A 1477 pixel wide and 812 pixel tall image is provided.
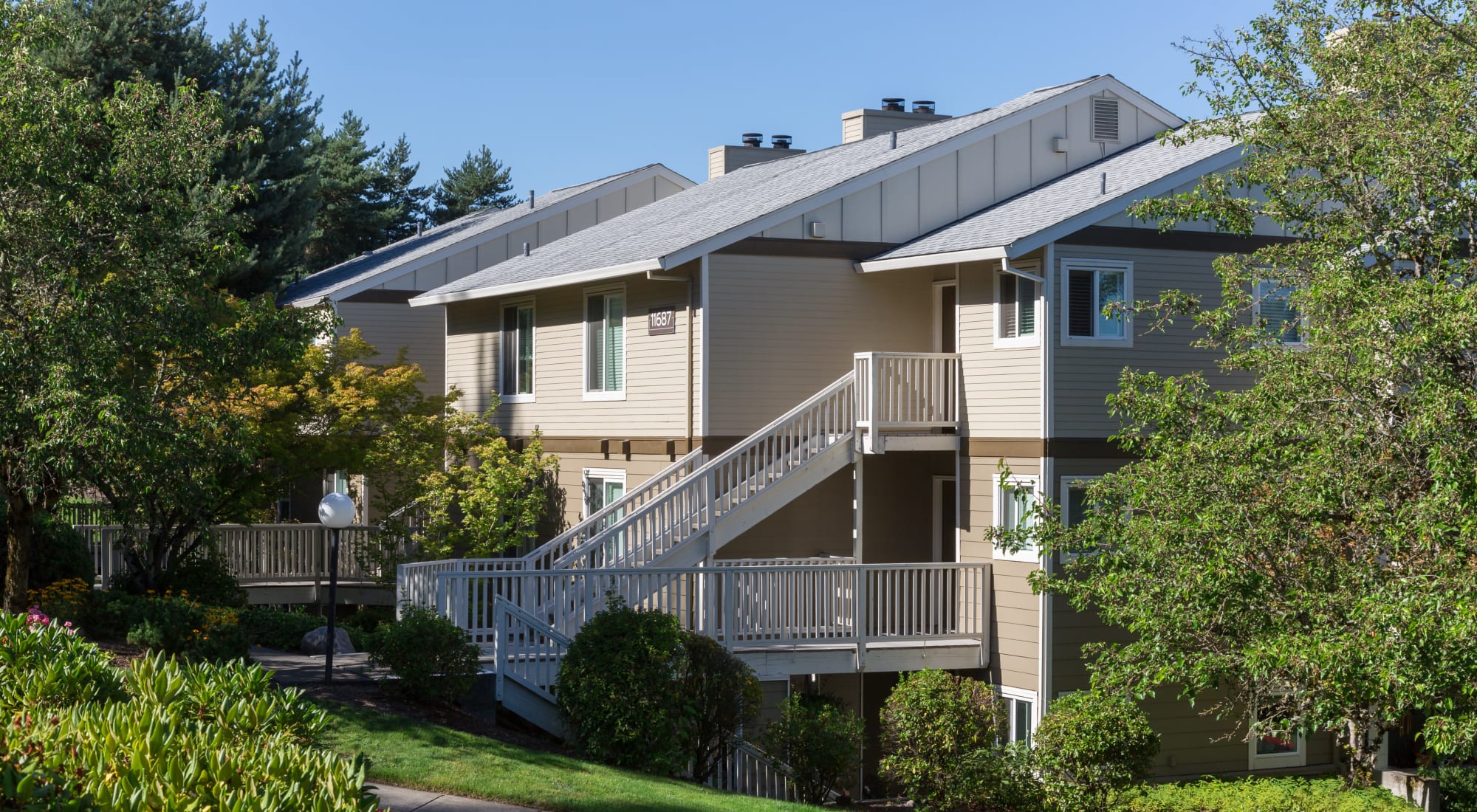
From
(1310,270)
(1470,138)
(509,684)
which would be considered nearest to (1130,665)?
(1310,270)

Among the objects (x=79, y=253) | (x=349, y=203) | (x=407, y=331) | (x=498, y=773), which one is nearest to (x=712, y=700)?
(x=498, y=773)

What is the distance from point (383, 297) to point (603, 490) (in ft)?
27.9

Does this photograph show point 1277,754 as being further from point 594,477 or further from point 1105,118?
point 594,477

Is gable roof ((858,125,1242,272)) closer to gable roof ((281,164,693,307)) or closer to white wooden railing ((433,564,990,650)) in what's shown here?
white wooden railing ((433,564,990,650))

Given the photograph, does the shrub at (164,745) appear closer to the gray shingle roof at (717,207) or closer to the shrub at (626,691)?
the shrub at (626,691)

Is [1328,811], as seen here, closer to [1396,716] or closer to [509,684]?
[1396,716]

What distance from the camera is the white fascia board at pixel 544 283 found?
68.5ft

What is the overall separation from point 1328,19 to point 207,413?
37.7ft

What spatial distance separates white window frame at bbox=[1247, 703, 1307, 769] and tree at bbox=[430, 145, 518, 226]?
52499 mm

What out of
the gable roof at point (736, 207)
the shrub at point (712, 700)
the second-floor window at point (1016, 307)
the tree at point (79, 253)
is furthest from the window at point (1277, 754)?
the tree at point (79, 253)

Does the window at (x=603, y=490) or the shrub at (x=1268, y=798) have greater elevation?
the window at (x=603, y=490)

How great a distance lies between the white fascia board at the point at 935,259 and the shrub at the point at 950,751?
5.11m

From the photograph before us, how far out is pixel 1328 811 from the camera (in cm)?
1455

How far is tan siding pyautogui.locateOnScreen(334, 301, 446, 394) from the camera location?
29406mm
